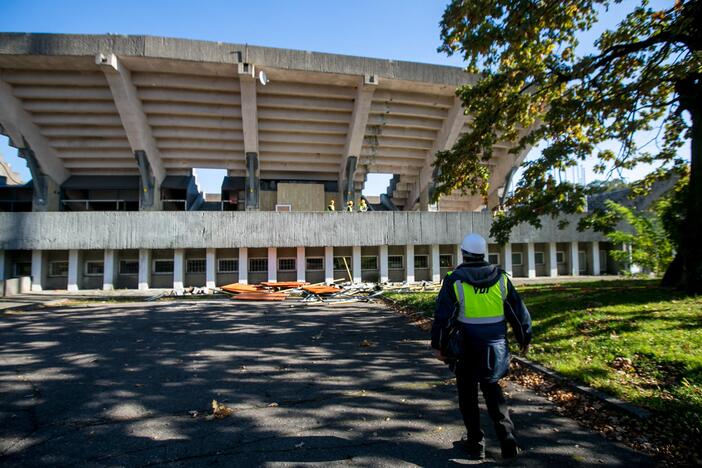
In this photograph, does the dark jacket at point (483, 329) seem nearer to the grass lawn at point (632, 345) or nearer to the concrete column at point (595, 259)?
the grass lawn at point (632, 345)

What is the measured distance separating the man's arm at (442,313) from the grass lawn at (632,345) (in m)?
2.59

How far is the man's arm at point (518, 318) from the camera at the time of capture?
339 centimetres

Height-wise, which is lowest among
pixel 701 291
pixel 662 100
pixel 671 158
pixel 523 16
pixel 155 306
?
pixel 155 306

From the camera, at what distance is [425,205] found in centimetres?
2677

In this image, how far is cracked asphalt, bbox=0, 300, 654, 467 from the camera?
127 inches

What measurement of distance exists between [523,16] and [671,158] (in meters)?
7.90

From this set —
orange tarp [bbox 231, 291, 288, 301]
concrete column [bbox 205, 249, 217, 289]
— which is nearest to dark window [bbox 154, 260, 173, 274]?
concrete column [bbox 205, 249, 217, 289]

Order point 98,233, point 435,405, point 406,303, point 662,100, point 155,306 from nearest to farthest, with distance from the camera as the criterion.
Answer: point 435,405 → point 662,100 → point 406,303 → point 155,306 → point 98,233

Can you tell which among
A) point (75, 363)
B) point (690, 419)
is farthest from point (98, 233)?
point (690, 419)

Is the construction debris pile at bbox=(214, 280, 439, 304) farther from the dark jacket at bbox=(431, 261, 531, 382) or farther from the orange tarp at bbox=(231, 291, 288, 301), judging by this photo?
the dark jacket at bbox=(431, 261, 531, 382)

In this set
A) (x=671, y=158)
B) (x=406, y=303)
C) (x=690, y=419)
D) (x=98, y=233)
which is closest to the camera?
(x=690, y=419)

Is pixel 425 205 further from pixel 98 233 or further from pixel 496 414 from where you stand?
pixel 496 414

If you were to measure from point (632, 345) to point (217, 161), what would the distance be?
24.6 meters

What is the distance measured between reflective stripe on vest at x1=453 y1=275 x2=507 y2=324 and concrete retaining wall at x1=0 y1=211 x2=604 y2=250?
56.4 ft
